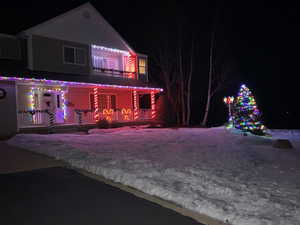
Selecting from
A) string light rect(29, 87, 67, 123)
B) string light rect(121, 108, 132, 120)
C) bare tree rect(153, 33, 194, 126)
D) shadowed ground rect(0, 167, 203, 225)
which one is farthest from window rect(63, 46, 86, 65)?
shadowed ground rect(0, 167, 203, 225)

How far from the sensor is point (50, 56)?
53.5ft

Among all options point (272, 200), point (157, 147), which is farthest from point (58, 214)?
point (157, 147)

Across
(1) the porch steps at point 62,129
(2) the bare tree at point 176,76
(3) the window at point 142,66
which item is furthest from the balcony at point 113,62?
(1) the porch steps at point 62,129

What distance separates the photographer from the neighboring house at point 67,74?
13688 mm

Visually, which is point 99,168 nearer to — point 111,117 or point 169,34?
point 111,117

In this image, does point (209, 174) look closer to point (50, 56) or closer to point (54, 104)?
point (54, 104)

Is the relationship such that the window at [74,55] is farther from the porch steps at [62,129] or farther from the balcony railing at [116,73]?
the porch steps at [62,129]

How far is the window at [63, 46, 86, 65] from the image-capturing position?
17.2m

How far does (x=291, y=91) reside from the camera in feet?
119

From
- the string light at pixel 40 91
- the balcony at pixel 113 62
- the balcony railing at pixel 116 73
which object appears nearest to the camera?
the string light at pixel 40 91

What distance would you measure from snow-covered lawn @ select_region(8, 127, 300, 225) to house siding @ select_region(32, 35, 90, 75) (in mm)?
6511

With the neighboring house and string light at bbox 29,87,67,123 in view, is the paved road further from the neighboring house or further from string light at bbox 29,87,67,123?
string light at bbox 29,87,67,123

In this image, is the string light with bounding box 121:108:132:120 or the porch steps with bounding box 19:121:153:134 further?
the string light with bounding box 121:108:132:120

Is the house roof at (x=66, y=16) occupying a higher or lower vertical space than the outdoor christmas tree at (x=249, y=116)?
higher
